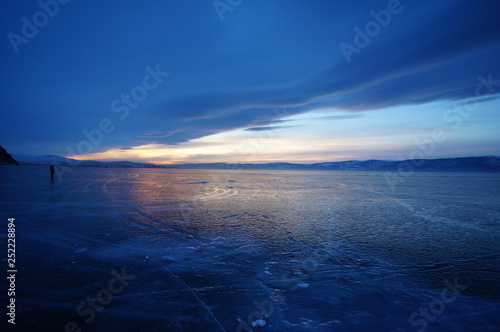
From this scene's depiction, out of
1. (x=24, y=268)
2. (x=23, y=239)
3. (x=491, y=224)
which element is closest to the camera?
(x=24, y=268)

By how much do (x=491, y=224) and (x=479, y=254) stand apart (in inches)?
194

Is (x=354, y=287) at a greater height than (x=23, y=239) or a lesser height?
lesser

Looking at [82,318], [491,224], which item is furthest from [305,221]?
[82,318]

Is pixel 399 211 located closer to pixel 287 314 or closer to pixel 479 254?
pixel 479 254

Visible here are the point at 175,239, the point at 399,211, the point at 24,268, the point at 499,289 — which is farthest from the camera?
the point at 399,211

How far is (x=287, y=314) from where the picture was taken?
3.66m

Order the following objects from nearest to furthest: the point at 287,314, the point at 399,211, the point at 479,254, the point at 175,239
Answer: the point at 287,314, the point at 479,254, the point at 175,239, the point at 399,211

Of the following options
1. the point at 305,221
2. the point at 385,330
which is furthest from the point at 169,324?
the point at 305,221

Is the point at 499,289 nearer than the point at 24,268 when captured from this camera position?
Yes

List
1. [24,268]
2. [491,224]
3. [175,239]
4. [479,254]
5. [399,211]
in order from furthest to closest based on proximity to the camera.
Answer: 1. [399,211]
2. [491,224]
3. [175,239]
4. [479,254]
5. [24,268]

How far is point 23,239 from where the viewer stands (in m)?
6.80

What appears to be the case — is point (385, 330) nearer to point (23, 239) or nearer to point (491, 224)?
point (23, 239)

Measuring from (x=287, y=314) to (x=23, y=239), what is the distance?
→ 7.67 meters

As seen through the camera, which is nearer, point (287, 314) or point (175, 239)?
point (287, 314)
